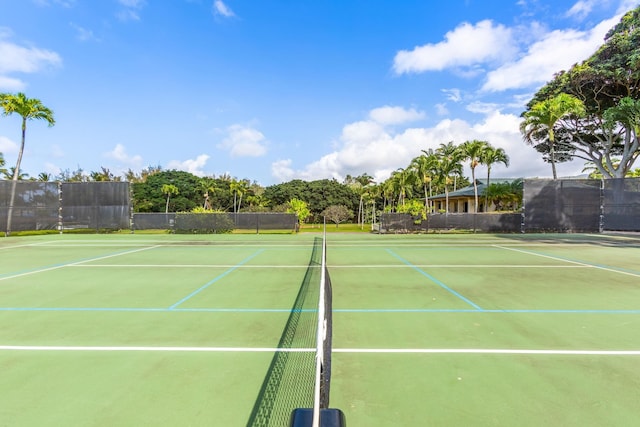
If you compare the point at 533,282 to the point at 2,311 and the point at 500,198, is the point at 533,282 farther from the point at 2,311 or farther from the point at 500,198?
the point at 500,198

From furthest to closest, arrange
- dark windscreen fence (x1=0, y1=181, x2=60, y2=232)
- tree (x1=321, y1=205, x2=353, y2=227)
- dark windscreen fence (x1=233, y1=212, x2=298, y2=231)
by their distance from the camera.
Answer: tree (x1=321, y1=205, x2=353, y2=227) < dark windscreen fence (x1=233, y1=212, x2=298, y2=231) < dark windscreen fence (x1=0, y1=181, x2=60, y2=232)

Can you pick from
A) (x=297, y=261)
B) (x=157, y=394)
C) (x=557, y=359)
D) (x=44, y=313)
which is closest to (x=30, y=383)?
(x=157, y=394)

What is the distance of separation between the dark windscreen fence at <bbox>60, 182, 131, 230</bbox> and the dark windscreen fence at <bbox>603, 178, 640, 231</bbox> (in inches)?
1267

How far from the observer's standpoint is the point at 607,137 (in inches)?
1175

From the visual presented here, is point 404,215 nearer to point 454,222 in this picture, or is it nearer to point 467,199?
point 454,222

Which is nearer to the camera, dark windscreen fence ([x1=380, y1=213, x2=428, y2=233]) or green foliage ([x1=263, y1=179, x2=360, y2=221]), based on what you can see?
dark windscreen fence ([x1=380, y1=213, x2=428, y2=233])

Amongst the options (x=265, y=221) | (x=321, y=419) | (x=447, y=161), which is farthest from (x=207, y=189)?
(x=321, y=419)

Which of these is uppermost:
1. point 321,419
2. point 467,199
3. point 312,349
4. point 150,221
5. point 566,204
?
point 467,199

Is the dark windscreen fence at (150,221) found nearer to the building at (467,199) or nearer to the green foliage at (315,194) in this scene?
the building at (467,199)

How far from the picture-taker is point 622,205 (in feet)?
68.6

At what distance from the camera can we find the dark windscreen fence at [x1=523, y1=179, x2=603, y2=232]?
70.8 feet

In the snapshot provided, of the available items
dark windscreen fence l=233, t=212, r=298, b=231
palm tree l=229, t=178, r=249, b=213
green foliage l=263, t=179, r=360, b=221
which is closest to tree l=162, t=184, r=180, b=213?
palm tree l=229, t=178, r=249, b=213

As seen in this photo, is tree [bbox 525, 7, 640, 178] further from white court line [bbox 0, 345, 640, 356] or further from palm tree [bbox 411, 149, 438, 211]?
white court line [bbox 0, 345, 640, 356]

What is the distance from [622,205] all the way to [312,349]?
25739mm
